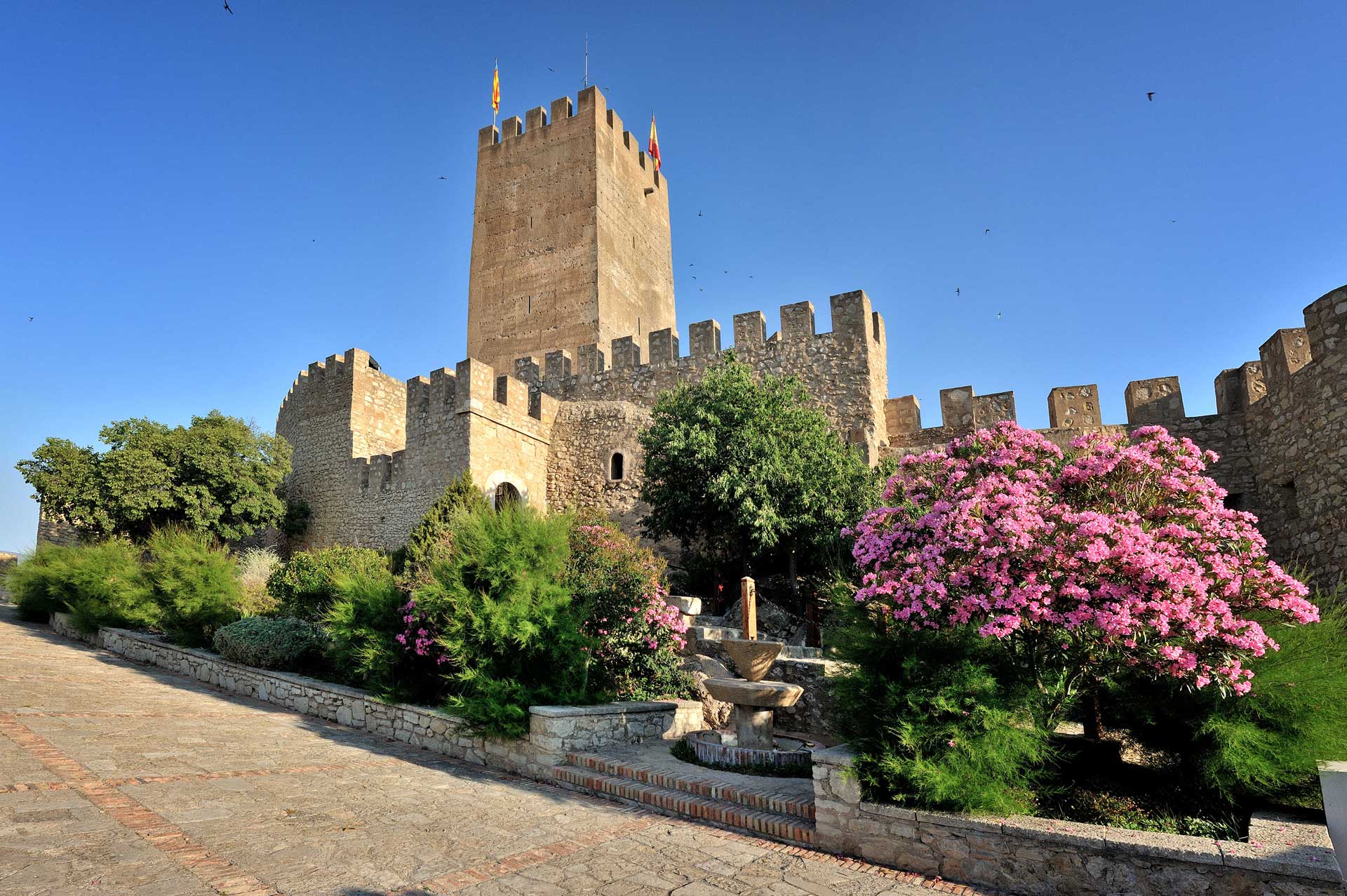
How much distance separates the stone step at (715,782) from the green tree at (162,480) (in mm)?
15248

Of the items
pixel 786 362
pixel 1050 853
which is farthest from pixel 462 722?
pixel 786 362

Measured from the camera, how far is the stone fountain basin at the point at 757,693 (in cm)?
688

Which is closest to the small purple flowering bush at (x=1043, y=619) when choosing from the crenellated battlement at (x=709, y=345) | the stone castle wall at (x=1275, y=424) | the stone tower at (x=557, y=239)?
the stone castle wall at (x=1275, y=424)

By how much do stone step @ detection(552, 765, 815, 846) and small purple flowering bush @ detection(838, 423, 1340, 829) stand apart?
71 cm

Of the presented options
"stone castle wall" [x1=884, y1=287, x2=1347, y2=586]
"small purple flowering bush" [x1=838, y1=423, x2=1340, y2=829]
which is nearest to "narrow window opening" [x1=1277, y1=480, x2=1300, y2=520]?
"stone castle wall" [x1=884, y1=287, x2=1347, y2=586]

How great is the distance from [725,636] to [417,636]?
395 centimetres

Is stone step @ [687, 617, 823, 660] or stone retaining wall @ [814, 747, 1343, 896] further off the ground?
stone step @ [687, 617, 823, 660]

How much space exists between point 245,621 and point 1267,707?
38.7 ft

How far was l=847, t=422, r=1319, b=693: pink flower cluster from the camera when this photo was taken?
4.89 metres

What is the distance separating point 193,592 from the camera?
11969mm

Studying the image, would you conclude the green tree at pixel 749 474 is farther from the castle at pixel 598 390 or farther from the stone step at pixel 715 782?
the stone step at pixel 715 782

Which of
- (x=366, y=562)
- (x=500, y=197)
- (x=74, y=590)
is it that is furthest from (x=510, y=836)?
(x=500, y=197)

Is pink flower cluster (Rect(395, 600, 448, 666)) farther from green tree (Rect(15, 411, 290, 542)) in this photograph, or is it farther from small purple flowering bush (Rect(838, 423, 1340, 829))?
green tree (Rect(15, 411, 290, 542))

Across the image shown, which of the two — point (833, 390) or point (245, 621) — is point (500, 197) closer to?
point (833, 390)
